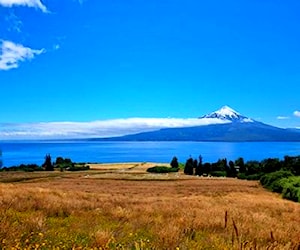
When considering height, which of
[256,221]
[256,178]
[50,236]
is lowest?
[256,178]

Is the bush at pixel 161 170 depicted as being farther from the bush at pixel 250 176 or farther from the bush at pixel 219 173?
the bush at pixel 250 176

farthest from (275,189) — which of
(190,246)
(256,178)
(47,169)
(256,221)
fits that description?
(47,169)

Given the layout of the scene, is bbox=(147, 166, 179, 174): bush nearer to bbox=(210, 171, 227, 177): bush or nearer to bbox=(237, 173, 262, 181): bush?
bbox=(210, 171, 227, 177): bush

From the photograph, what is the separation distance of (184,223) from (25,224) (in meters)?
3.92

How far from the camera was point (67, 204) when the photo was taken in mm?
12164

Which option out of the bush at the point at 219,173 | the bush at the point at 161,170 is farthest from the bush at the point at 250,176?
the bush at the point at 161,170

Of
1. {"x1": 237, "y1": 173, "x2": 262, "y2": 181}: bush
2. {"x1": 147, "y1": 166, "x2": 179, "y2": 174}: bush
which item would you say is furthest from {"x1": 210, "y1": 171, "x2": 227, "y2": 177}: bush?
{"x1": 147, "y1": 166, "x2": 179, "y2": 174}: bush

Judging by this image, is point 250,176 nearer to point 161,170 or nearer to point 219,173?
point 219,173

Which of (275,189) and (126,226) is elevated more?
(126,226)

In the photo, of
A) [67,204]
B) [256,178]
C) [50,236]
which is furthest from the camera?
[256,178]

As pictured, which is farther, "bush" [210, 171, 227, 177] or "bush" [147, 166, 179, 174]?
"bush" [147, 166, 179, 174]

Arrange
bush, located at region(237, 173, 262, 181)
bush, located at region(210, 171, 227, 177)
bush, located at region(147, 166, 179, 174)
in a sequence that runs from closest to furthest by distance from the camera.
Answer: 1. bush, located at region(237, 173, 262, 181)
2. bush, located at region(210, 171, 227, 177)
3. bush, located at region(147, 166, 179, 174)

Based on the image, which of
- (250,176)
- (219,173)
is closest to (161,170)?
(219,173)

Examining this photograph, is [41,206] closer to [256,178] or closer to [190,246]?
[190,246]
